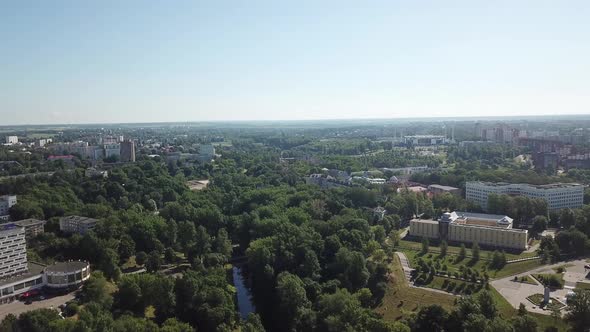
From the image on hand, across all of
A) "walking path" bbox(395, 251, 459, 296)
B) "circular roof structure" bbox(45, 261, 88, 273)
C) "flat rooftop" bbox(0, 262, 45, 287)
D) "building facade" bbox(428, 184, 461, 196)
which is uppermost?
"building facade" bbox(428, 184, 461, 196)

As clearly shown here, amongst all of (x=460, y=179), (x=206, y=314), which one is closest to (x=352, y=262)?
(x=206, y=314)

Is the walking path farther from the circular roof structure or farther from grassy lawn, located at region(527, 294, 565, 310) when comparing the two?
the circular roof structure

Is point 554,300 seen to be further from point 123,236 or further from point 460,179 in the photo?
point 460,179

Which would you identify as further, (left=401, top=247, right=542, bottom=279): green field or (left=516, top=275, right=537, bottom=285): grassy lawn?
(left=401, top=247, right=542, bottom=279): green field

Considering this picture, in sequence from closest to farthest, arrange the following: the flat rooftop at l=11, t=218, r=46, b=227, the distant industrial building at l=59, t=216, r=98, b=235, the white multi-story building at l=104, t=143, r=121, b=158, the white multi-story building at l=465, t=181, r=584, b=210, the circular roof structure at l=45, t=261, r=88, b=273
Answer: the circular roof structure at l=45, t=261, r=88, b=273, the flat rooftop at l=11, t=218, r=46, b=227, the distant industrial building at l=59, t=216, r=98, b=235, the white multi-story building at l=465, t=181, r=584, b=210, the white multi-story building at l=104, t=143, r=121, b=158

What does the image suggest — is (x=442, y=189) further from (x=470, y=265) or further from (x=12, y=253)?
(x=12, y=253)

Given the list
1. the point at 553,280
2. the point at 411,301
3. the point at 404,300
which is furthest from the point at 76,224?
the point at 553,280

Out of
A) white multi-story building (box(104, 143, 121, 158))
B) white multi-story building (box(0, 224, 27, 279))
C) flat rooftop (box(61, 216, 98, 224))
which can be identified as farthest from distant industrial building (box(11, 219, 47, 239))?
white multi-story building (box(104, 143, 121, 158))
